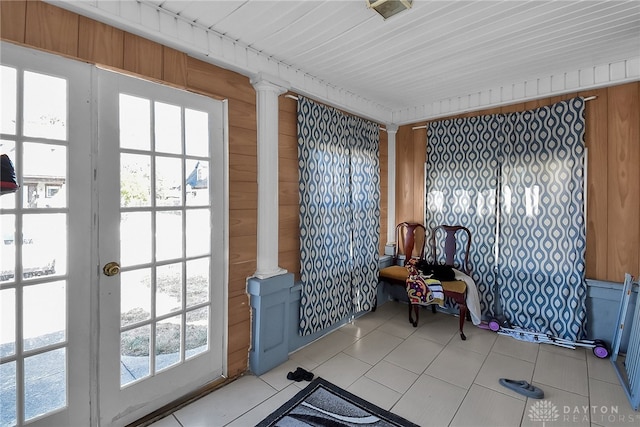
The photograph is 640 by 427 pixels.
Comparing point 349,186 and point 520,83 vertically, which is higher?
point 520,83

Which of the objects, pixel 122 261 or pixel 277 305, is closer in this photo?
pixel 122 261

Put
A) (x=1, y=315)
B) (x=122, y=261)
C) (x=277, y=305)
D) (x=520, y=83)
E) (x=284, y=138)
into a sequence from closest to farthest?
(x=1, y=315)
(x=122, y=261)
(x=277, y=305)
(x=284, y=138)
(x=520, y=83)

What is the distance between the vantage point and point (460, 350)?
8.96 ft

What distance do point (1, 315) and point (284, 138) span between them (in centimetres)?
210

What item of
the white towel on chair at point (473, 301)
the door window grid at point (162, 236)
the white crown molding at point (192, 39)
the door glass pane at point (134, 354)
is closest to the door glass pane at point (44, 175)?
the door window grid at point (162, 236)

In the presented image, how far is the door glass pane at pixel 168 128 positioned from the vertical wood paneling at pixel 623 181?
144 inches

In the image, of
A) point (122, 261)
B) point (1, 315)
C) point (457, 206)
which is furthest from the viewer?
point (457, 206)

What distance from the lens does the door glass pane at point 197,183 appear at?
206 cm

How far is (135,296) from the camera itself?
1.84 metres

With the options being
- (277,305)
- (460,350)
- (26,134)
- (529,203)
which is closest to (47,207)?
(26,134)

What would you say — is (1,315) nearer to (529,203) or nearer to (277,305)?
(277,305)

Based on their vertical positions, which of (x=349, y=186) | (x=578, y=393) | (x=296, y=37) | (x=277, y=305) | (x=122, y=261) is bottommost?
(x=578, y=393)
